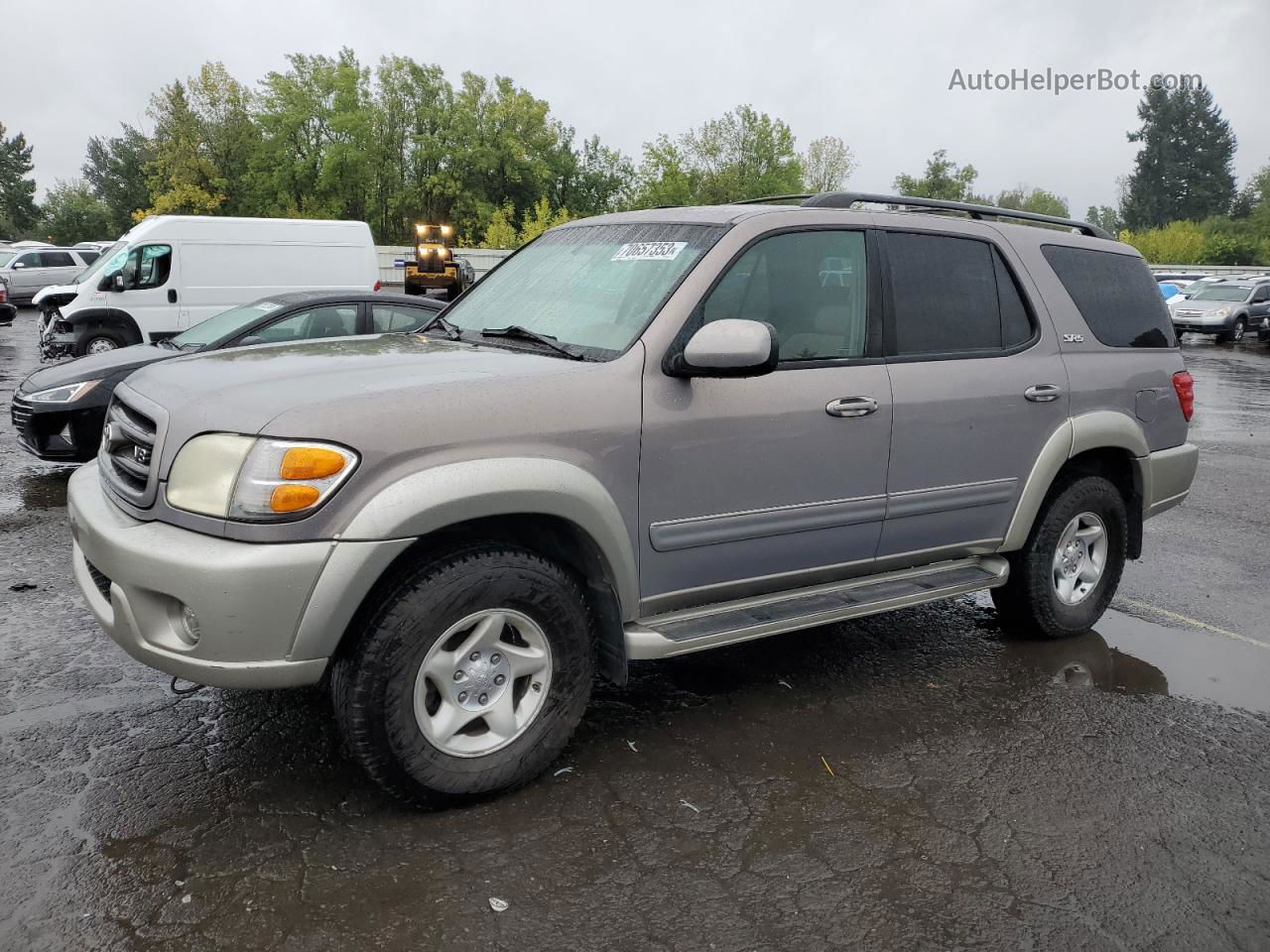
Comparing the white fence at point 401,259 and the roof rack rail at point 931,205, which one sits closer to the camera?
the roof rack rail at point 931,205

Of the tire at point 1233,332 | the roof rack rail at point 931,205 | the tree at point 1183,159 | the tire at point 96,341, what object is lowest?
the tire at point 1233,332

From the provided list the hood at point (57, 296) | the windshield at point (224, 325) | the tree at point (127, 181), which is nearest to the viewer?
the windshield at point (224, 325)

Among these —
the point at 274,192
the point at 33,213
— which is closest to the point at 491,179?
the point at 274,192

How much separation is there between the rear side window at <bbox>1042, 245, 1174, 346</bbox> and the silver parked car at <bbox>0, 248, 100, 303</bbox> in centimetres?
2855

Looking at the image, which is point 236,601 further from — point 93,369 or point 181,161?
point 181,161

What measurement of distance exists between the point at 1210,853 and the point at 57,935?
321cm

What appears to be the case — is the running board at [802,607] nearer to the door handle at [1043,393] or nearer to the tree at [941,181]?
the door handle at [1043,393]

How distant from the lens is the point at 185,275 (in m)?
14.5

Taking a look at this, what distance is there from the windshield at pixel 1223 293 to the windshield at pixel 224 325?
2781cm

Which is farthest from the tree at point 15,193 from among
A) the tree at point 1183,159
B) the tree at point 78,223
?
the tree at point 1183,159

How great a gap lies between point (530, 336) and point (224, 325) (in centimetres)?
543

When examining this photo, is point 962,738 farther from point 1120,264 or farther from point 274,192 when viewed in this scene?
point 274,192

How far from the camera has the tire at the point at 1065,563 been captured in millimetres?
4703

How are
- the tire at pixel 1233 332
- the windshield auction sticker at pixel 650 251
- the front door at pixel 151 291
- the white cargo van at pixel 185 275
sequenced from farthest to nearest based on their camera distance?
the tire at pixel 1233 332
the front door at pixel 151 291
the white cargo van at pixel 185 275
the windshield auction sticker at pixel 650 251
